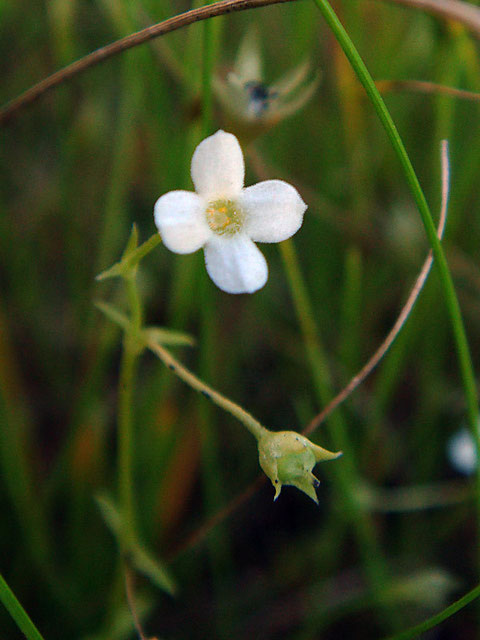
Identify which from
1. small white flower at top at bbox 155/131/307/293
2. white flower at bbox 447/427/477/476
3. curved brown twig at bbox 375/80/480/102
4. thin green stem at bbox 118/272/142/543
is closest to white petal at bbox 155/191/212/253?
small white flower at top at bbox 155/131/307/293

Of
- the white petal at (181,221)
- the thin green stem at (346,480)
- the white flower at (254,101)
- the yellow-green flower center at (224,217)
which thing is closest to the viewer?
the white petal at (181,221)

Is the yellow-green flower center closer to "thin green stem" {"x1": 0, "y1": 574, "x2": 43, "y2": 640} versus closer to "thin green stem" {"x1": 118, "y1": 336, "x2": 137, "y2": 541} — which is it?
"thin green stem" {"x1": 118, "y1": 336, "x2": 137, "y2": 541}

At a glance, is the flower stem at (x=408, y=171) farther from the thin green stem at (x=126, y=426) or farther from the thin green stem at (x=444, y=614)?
the thin green stem at (x=126, y=426)

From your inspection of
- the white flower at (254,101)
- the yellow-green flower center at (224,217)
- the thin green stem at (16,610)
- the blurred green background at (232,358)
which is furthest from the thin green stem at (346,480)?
the thin green stem at (16,610)

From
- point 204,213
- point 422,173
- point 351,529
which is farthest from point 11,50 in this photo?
point 351,529

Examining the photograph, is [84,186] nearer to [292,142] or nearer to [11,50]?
[11,50]
